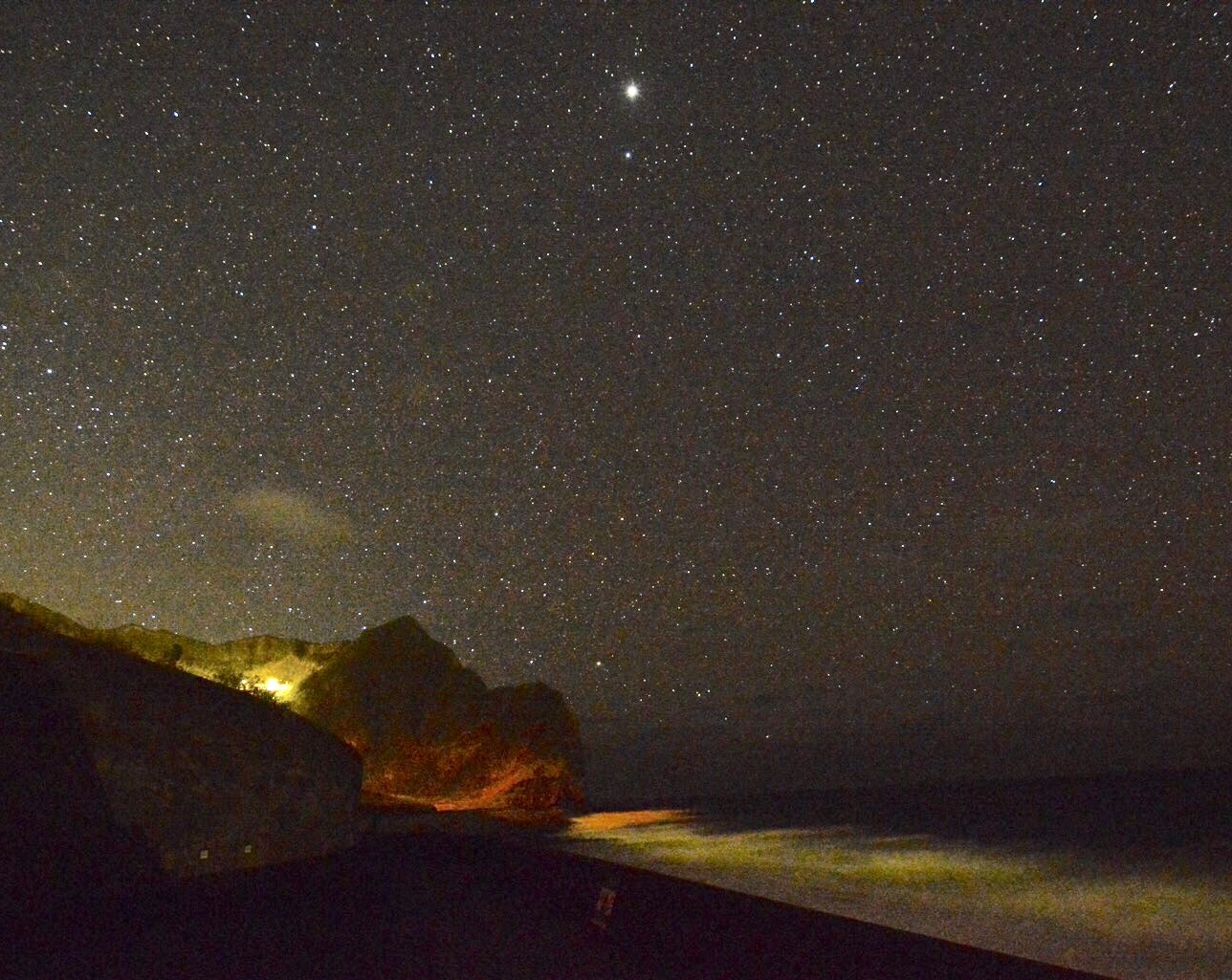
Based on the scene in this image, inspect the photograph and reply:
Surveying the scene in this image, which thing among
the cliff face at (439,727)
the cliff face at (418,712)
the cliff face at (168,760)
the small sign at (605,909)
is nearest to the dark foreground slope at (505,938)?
the small sign at (605,909)

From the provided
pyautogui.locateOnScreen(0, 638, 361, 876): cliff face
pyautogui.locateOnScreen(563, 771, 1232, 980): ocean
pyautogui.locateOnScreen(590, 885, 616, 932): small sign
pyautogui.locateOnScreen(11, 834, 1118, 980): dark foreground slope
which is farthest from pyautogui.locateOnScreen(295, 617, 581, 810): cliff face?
pyautogui.locateOnScreen(590, 885, 616, 932): small sign

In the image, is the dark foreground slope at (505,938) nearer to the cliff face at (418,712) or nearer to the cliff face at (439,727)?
the cliff face at (418,712)

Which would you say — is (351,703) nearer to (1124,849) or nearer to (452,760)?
(452,760)

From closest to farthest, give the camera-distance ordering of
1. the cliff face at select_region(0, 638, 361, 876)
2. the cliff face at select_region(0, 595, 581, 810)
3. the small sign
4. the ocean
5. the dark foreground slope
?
the dark foreground slope → the small sign → the ocean → the cliff face at select_region(0, 638, 361, 876) → the cliff face at select_region(0, 595, 581, 810)

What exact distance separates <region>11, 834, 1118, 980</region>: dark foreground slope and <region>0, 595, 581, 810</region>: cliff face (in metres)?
49.0

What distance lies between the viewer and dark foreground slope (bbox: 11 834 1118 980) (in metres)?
6.41

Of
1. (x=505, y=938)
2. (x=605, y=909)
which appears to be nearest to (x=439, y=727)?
(x=505, y=938)

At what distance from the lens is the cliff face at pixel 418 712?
60594mm

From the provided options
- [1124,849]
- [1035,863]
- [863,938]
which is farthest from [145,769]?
[1124,849]

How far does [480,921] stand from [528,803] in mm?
55929

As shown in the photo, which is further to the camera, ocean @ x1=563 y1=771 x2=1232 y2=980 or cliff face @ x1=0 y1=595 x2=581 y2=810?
cliff face @ x1=0 y1=595 x2=581 y2=810

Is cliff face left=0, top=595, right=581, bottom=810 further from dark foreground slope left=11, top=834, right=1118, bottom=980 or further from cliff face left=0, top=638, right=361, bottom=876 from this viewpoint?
dark foreground slope left=11, top=834, right=1118, bottom=980

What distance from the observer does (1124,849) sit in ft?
116

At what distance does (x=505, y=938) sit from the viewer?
8.41 meters
